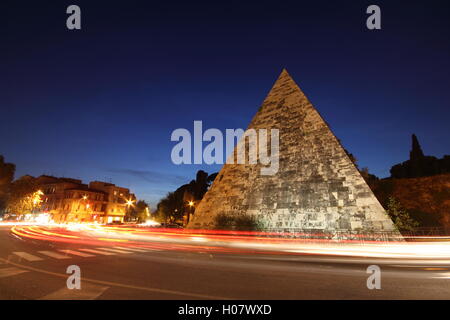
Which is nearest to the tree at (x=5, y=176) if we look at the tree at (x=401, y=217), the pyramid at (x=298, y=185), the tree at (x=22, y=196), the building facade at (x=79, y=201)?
the tree at (x=22, y=196)

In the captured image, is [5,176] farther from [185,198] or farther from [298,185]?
[298,185]

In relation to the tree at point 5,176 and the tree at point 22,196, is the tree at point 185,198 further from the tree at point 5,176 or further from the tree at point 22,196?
the tree at point 5,176

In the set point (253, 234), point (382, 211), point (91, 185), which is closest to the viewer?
point (382, 211)

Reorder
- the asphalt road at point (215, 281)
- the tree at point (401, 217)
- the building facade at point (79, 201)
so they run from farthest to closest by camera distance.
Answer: the building facade at point (79, 201) → the tree at point (401, 217) → the asphalt road at point (215, 281)

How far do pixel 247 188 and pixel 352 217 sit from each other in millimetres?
5817

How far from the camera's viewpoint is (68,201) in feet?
160

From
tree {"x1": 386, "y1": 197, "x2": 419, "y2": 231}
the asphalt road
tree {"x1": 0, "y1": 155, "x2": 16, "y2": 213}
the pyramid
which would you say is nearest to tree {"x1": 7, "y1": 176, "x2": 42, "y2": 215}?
tree {"x1": 0, "y1": 155, "x2": 16, "y2": 213}

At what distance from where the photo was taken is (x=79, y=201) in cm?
4872

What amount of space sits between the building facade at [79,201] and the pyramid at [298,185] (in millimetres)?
36043

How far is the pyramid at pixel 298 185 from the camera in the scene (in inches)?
417

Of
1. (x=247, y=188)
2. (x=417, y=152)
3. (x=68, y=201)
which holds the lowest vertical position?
(x=68, y=201)

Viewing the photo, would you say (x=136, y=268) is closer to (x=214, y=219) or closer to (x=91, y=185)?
(x=214, y=219)

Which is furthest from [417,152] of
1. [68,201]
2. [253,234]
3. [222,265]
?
[68,201]

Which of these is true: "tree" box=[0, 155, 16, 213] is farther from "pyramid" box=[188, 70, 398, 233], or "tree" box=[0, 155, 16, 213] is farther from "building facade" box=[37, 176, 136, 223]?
"pyramid" box=[188, 70, 398, 233]
